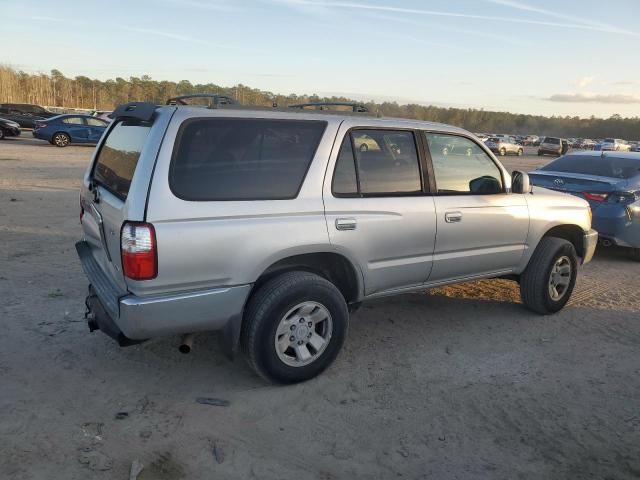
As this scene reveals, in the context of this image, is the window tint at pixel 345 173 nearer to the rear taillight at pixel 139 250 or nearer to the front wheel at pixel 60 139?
the rear taillight at pixel 139 250

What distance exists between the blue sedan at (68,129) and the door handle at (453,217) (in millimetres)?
22400

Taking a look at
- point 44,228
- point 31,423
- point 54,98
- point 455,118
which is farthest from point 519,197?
point 455,118

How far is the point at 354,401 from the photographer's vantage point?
3549 mm

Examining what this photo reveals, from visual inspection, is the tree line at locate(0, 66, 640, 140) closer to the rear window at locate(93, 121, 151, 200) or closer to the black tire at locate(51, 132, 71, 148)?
the black tire at locate(51, 132, 71, 148)

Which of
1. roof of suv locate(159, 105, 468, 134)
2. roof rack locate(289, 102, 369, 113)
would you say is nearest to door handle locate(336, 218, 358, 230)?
roof of suv locate(159, 105, 468, 134)

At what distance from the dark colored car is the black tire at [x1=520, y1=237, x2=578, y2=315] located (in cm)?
3229

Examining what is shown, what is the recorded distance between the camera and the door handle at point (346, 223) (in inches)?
144

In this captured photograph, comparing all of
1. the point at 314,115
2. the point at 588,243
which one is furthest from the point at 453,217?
the point at 588,243

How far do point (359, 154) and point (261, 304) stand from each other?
1331 mm

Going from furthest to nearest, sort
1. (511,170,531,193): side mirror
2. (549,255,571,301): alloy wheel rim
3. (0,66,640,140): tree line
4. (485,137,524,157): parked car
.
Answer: (0,66,640,140): tree line → (485,137,524,157): parked car → (549,255,571,301): alloy wheel rim → (511,170,531,193): side mirror

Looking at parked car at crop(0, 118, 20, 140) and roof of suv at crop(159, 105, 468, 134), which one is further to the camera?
parked car at crop(0, 118, 20, 140)

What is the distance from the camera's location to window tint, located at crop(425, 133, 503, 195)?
434 centimetres

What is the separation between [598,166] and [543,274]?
155 inches

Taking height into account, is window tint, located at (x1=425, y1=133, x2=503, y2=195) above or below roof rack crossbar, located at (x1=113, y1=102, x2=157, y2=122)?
below
